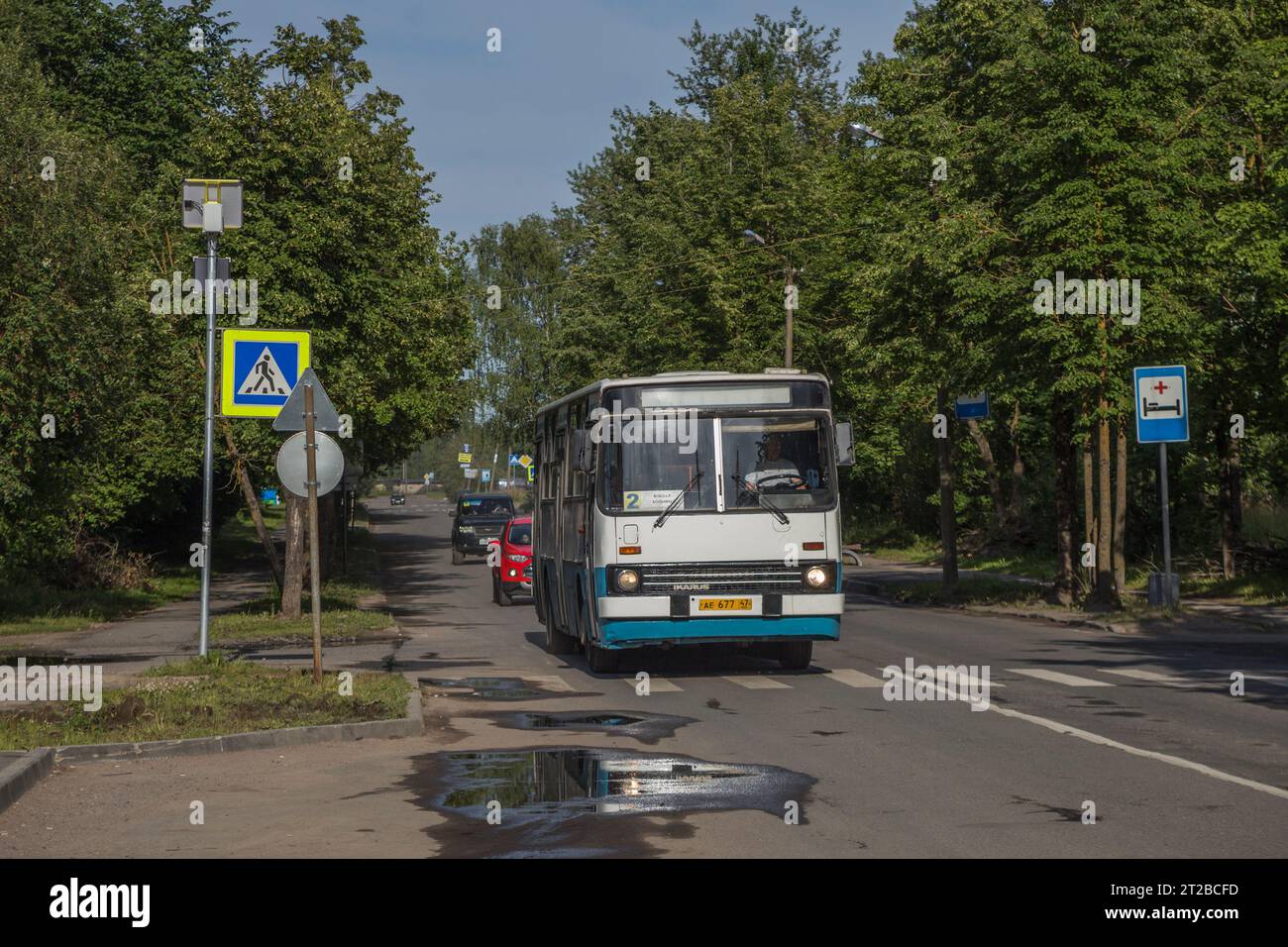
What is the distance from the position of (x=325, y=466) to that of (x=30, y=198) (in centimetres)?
1060

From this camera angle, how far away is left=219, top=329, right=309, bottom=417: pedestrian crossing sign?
16797 mm

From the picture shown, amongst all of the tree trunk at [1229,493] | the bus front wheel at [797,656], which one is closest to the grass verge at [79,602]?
the bus front wheel at [797,656]

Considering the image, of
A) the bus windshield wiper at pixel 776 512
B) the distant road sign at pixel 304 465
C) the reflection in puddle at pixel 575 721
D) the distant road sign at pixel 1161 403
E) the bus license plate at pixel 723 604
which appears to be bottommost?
the reflection in puddle at pixel 575 721

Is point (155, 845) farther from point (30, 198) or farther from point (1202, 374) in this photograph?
point (1202, 374)

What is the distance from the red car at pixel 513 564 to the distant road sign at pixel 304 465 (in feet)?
54.7

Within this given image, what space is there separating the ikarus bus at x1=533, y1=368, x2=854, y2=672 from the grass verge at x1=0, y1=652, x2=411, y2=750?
2.65m

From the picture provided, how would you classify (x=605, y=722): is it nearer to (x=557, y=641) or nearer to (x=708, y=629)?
(x=708, y=629)

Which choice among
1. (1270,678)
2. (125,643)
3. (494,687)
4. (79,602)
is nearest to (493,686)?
(494,687)

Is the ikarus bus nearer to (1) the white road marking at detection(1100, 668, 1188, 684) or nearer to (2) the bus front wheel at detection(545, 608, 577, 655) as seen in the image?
(1) the white road marking at detection(1100, 668, 1188, 684)

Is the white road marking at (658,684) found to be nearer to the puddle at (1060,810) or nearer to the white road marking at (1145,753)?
the white road marking at (1145,753)

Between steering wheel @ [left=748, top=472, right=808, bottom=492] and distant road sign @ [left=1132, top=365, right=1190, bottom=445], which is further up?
distant road sign @ [left=1132, top=365, right=1190, bottom=445]

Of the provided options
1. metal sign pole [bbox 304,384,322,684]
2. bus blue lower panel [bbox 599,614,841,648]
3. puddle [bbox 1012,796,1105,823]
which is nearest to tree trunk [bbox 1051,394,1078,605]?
bus blue lower panel [bbox 599,614,841,648]

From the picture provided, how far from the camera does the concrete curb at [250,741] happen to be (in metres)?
11.7

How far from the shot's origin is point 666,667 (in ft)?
61.7
